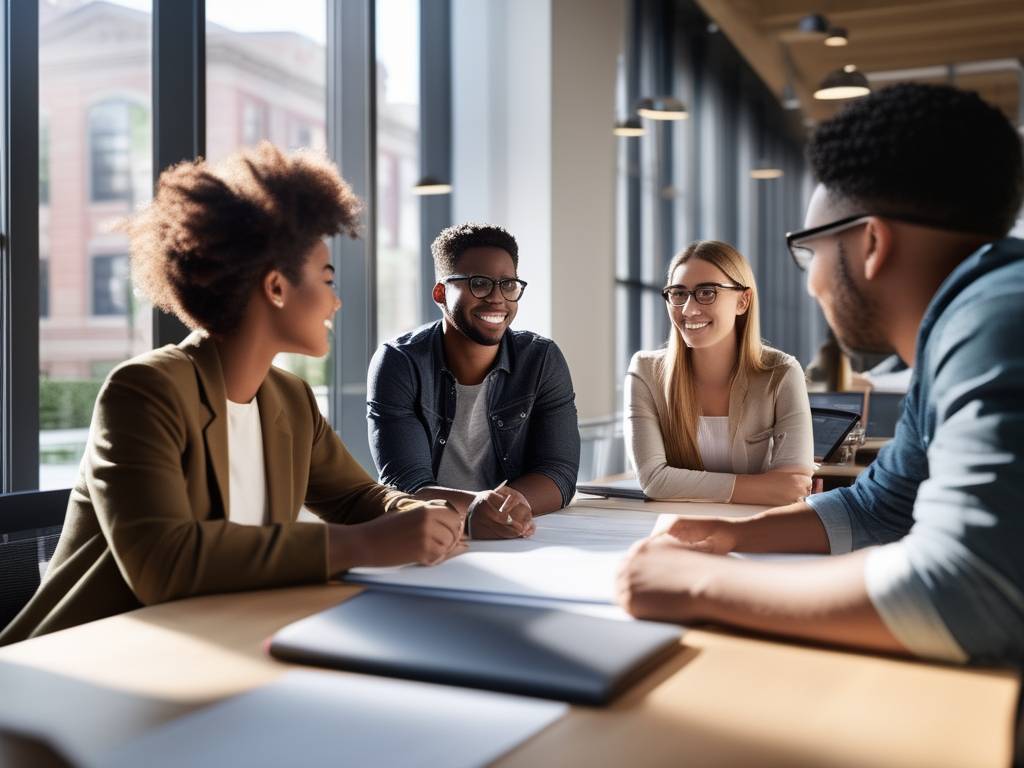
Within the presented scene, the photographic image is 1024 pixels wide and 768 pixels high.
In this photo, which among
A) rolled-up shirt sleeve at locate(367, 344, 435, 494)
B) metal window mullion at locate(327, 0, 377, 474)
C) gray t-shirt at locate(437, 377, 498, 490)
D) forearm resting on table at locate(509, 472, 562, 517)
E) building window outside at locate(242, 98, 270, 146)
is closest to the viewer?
forearm resting on table at locate(509, 472, 562, 517)

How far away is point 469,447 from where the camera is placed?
9.20ft

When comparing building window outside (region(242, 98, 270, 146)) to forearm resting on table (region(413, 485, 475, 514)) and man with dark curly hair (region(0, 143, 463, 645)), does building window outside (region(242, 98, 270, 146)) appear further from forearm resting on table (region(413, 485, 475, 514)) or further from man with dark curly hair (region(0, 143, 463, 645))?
man with dark curly hair (region(0, 143, 463, 645))

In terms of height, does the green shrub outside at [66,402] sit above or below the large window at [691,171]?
below

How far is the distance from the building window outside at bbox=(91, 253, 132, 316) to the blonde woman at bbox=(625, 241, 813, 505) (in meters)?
2.71

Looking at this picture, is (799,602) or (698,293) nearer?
(799,602)

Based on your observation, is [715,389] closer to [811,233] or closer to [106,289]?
[811,233]

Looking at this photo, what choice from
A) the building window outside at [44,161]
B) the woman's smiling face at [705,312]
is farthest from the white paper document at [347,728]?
the building window outside at [44,161]

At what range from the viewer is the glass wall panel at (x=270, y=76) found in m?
3.86

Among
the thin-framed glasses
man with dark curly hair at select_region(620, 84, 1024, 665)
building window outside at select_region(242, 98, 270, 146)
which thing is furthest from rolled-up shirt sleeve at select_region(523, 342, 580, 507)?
building window outside at select_region(242, 98, 270, 146)

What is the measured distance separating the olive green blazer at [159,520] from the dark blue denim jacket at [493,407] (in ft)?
2.96

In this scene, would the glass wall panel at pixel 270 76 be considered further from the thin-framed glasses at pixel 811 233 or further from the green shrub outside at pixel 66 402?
the thin-framed glasses at pixel 811 233

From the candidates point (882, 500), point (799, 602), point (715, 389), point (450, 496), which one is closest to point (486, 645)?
point (799, 602)

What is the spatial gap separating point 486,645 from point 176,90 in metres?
3.01

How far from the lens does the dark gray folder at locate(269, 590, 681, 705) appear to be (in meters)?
0.98
